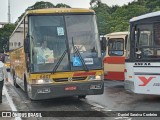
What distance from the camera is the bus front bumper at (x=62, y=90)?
40.5 feet

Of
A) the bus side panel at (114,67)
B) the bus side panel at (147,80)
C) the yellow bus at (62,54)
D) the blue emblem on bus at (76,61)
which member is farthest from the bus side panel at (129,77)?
the bus side panel at (114,67)

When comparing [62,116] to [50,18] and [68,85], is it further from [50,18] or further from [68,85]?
[50,18]

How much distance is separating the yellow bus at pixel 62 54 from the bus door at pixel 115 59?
4.87 metres

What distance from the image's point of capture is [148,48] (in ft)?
41.4

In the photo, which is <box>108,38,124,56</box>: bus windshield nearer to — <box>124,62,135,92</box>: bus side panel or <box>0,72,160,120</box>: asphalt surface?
<box>0,72,160,120</box>: asphalt surface

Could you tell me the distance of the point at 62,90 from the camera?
12477 millimetres

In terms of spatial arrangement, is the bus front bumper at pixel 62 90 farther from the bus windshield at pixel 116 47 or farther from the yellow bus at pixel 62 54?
the bus windshield at pixel 116 47

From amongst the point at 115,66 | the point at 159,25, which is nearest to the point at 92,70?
the point at 159,25

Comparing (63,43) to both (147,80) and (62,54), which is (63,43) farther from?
(147,80)

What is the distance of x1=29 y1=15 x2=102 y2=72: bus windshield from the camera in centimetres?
1252

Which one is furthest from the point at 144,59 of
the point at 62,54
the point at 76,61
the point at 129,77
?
the point at 62,54

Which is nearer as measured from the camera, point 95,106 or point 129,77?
point 95,106

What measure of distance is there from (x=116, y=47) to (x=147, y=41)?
5.64 metres

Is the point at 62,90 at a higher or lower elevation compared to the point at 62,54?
lower
